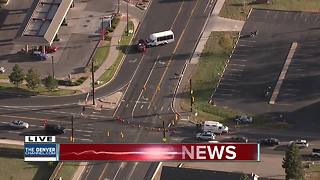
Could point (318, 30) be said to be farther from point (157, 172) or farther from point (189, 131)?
point (157, 172)

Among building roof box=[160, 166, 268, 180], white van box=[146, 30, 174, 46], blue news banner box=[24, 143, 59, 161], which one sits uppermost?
white van box=[146, 30, 174, 46]

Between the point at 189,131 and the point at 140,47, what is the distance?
27.8 metres

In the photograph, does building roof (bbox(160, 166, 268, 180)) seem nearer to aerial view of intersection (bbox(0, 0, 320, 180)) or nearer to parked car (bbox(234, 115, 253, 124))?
aerial view of intersection (bbox(0, 0, 320, 180))

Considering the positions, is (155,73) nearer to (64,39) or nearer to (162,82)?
(162,82)

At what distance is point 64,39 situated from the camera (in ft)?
471

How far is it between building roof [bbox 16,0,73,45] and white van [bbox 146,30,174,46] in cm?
1839

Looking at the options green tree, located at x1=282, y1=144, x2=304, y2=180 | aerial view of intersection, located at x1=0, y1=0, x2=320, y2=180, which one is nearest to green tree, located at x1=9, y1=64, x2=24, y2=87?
aerial view of intersection, located at x1=0, y1=0, x2=320, y2=180

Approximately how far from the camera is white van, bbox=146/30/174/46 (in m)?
141

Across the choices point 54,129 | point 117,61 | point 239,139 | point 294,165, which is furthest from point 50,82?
point 294,165

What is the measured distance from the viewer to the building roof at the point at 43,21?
448 feet

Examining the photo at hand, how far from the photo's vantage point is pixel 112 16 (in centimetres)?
14938

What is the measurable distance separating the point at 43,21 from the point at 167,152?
86680mm

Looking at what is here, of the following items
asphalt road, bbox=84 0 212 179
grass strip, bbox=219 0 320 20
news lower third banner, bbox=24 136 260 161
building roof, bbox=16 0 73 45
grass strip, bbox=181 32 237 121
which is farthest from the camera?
grass strip, bbox=219 0 320 20

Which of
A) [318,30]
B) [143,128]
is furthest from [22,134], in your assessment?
[318,30]
